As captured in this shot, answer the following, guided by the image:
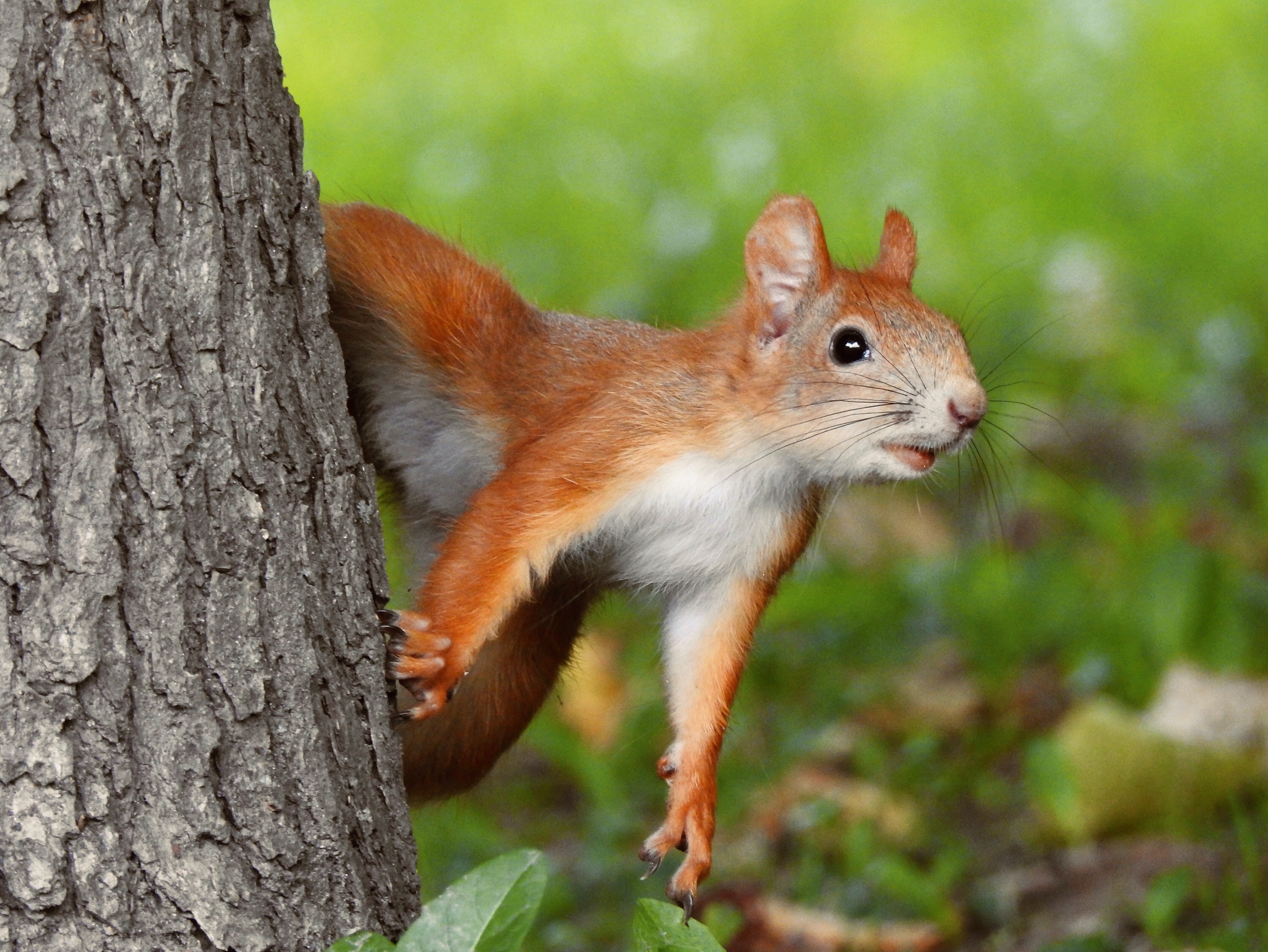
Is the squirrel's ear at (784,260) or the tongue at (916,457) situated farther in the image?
the squirrel's ear at (784,260)

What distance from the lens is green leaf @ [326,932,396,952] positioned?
1829 millimetres

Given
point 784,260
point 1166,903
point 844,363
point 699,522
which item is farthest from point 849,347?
point 1166,903

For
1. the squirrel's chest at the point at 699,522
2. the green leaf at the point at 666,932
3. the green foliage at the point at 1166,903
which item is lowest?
the green foliage at the point at 1166,903

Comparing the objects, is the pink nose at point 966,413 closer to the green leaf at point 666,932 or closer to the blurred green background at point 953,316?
the blurred green background at point 953,316

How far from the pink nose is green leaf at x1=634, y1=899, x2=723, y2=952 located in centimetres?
89

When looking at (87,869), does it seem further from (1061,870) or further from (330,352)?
(1061,870)

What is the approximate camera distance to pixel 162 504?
5.83ft

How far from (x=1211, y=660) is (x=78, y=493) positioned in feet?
9.82

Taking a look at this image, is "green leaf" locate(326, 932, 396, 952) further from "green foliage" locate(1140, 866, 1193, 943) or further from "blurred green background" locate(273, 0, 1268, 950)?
"green foliage" locate(1140, 866, 1193, 943)

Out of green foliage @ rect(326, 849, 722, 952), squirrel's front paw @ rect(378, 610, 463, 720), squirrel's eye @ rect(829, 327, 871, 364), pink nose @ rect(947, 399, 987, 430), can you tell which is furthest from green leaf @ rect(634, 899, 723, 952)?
squirrel's eye @ rect(829, 327, 871, 364)

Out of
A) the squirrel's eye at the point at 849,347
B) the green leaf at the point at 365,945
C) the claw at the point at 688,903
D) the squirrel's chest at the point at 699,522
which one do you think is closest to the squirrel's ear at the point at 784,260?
the squirrel's eye at the point at 849,347

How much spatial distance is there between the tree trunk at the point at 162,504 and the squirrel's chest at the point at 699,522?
737 millimetres

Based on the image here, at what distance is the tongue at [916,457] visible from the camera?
2.44m

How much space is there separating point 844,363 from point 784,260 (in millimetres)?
228
